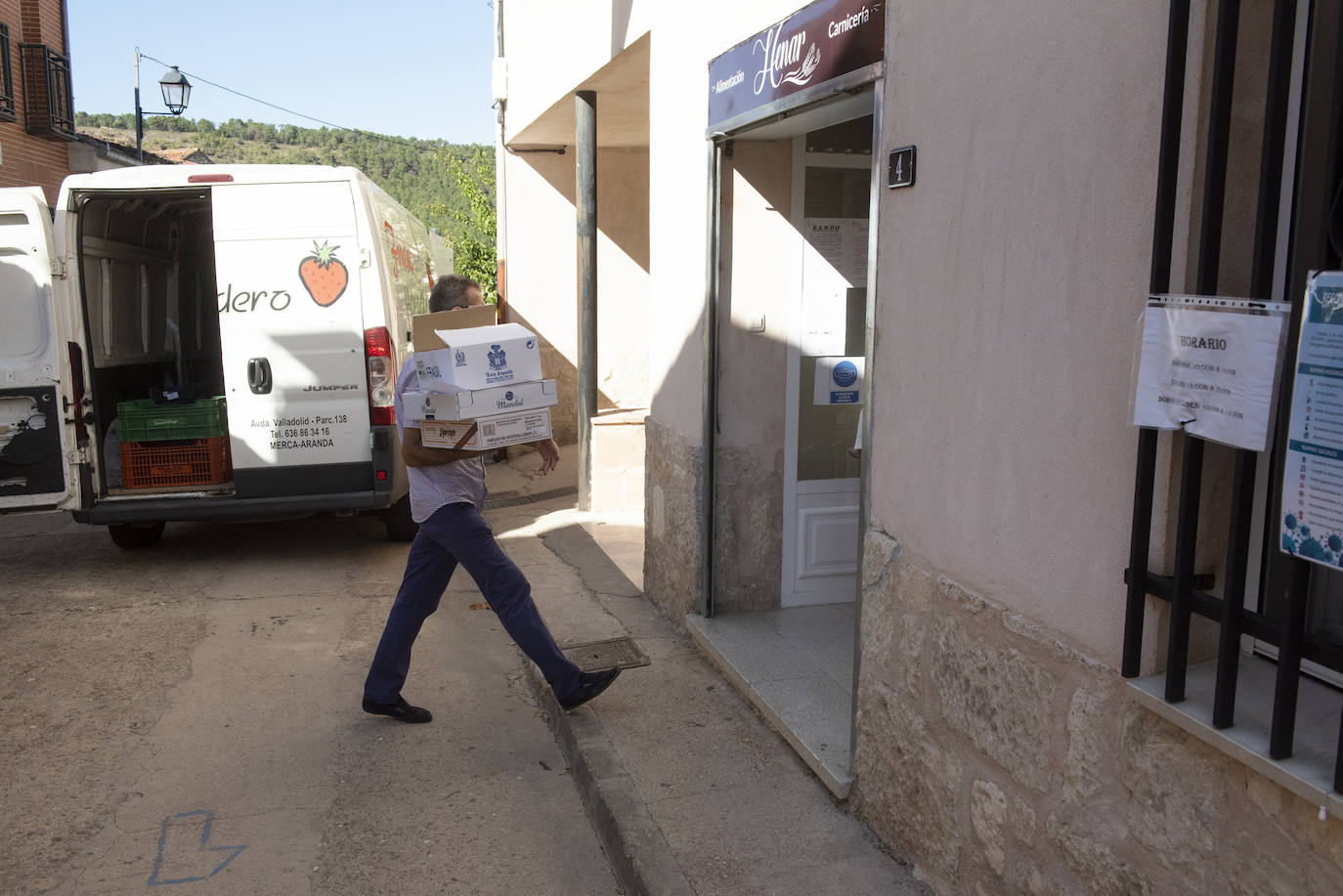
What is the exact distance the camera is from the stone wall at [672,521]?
16.7 feet

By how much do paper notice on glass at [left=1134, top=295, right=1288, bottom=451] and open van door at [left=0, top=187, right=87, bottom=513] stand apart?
250 inches

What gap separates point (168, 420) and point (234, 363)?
0.86 metres

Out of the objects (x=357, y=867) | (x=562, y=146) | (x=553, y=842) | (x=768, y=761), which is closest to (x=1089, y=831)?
(x=768, y=761)

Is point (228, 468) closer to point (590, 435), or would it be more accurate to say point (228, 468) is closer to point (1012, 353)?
point (590, 435)

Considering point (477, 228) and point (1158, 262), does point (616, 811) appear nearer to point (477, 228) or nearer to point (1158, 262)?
point (1158, 262)

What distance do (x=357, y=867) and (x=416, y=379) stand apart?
1.85 metres

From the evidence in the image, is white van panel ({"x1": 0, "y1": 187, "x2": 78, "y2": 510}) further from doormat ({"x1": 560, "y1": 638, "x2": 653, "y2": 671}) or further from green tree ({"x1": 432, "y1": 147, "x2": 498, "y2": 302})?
green tree ({"x1": 432, "y1": 147, "x2": 498, "y2": 302})

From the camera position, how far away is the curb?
124 inches

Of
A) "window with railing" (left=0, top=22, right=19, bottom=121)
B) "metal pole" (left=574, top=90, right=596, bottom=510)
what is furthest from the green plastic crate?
"window with railing" (left=0, top=22, right=19, bottom=121)

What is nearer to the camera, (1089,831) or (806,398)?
(1089,831)

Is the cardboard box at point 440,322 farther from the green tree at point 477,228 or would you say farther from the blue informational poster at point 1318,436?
the green tree at point 477,228

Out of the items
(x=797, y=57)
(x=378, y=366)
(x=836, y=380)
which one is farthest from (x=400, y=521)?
(x=797, y=57)

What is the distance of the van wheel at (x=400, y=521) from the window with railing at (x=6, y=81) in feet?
39.6

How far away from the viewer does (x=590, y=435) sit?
856cm
